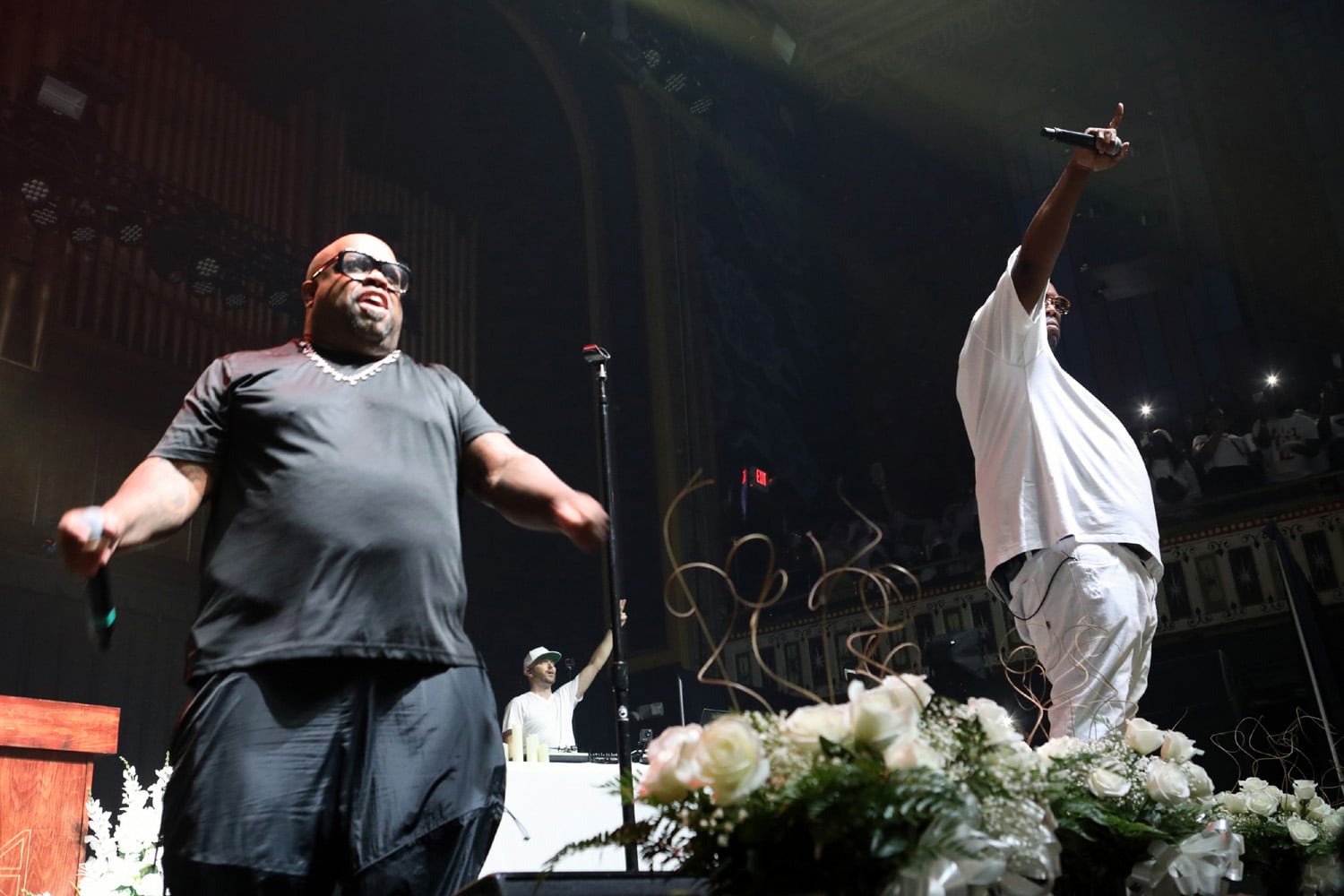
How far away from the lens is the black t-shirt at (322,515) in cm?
143

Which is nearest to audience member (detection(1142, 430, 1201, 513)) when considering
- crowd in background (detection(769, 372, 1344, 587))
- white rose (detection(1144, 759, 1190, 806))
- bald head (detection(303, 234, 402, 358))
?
crowd in background (detection(769, 372, 1344, 587))

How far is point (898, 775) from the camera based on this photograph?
3.43 ft

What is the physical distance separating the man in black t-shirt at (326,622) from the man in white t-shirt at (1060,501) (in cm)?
105

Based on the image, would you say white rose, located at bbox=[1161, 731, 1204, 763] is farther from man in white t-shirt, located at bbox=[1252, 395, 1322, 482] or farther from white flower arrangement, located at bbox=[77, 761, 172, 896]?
man in white t-shirt, located at bbox=[1252, 395, 1322, 482]

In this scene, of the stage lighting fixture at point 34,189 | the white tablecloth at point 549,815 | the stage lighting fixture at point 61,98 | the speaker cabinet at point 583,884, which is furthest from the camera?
the stage lighting fixture at point 61,98

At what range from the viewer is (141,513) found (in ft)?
4.77

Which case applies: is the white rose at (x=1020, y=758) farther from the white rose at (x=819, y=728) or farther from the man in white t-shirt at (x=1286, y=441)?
the man in white t-shirt at (x=1286, y=441)

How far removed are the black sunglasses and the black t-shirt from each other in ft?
0.55

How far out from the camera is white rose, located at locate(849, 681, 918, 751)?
1.07m

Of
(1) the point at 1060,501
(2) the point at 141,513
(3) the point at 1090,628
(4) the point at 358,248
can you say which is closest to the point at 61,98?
(4) the point at 358,248

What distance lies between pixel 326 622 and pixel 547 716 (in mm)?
5326

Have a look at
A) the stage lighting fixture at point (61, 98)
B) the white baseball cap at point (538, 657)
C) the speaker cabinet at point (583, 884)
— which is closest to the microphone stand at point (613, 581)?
the speaker cabinet at point (583, 884)

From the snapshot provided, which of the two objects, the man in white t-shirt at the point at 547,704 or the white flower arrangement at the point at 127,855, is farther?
the man in white t-shirt at the point at 547,704

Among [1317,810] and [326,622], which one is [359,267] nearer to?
[326,622]
